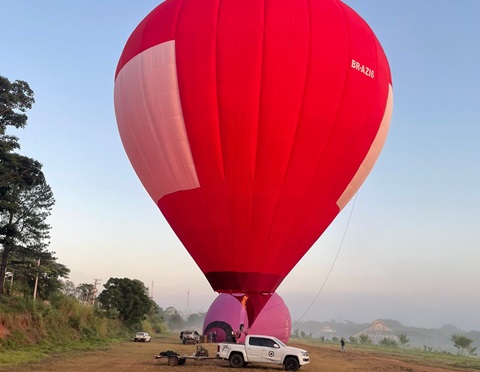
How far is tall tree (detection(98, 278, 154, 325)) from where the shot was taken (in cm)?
6247

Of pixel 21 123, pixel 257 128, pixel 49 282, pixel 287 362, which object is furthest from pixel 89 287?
pixel 257 128

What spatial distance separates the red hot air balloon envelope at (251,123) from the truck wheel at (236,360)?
141 inches

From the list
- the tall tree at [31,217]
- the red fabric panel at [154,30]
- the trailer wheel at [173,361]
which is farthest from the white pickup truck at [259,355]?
the tall tree at [31,217]

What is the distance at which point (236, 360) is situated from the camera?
21.4 m

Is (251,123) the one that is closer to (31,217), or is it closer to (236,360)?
(236,360)

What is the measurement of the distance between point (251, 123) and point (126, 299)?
5342 cm

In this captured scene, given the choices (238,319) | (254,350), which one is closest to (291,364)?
(254,350)

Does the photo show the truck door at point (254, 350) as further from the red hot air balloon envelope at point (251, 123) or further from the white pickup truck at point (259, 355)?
the red hot air balloon envelope at point (251, 123)

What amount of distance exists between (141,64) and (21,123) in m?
20.4

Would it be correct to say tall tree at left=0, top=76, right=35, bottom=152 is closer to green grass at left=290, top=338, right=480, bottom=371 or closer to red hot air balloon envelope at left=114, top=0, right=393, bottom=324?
red hot air balloon envelope at left=114, top=0, right=393, bottom=324

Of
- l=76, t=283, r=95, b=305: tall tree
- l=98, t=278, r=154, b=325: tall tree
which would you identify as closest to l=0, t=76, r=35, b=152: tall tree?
l=98, t=278, r=154, b=325: tall tree

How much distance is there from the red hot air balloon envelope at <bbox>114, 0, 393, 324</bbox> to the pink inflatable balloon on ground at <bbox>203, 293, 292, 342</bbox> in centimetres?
1706

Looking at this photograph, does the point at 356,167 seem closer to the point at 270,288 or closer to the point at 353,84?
the point at 353,84

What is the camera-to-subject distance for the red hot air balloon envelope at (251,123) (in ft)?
56.4
